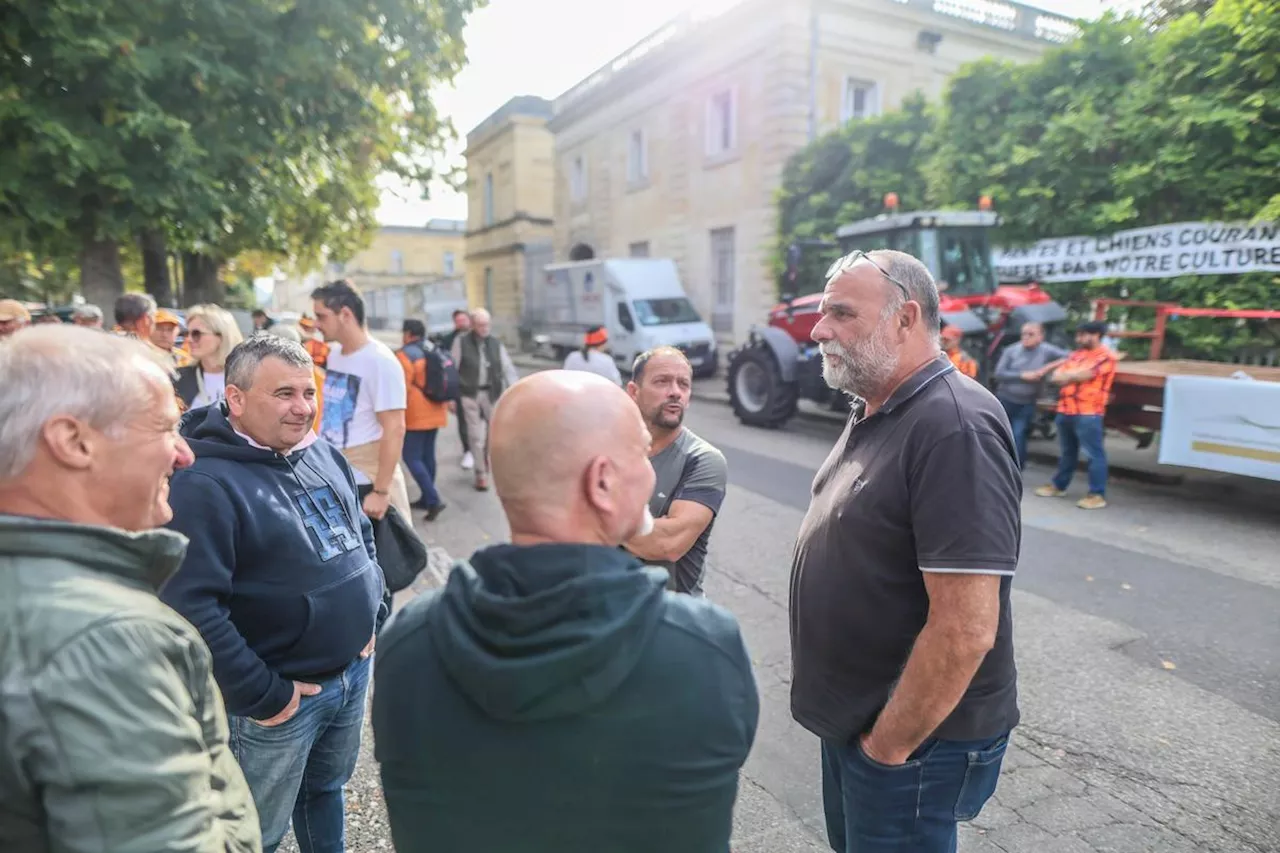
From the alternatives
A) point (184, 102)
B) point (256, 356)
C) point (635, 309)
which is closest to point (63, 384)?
point (256, 356)

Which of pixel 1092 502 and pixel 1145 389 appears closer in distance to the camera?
pixel 1092 502

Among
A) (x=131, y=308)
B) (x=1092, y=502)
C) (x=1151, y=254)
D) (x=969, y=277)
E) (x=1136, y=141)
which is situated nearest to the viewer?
(x=131, y=308)

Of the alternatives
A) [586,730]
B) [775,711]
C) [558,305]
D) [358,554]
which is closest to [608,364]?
[775,711]

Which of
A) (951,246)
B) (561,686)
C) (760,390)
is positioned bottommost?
(760,390)

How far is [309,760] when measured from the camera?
226cm

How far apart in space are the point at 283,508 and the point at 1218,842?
311cm

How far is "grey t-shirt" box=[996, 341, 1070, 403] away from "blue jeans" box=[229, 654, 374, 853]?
7277 millimetres

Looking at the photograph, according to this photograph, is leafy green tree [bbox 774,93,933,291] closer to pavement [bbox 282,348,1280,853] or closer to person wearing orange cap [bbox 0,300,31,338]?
pavement [bbox 282,348,1280,853]

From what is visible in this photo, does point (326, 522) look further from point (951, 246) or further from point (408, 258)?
point (408, 258)

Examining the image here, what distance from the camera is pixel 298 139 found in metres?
11.3

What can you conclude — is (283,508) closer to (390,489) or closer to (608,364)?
(390,489)

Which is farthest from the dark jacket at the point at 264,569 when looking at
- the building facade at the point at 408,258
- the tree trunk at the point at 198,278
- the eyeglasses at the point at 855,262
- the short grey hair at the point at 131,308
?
the building facade at the point at 408,258

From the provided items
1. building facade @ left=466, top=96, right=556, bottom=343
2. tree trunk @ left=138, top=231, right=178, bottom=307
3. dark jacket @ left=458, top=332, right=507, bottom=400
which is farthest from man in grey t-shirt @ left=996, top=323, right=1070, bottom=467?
building facade @ left=466, top=96, right=556, bottom=343

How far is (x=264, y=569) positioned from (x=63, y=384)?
0.96 metres
